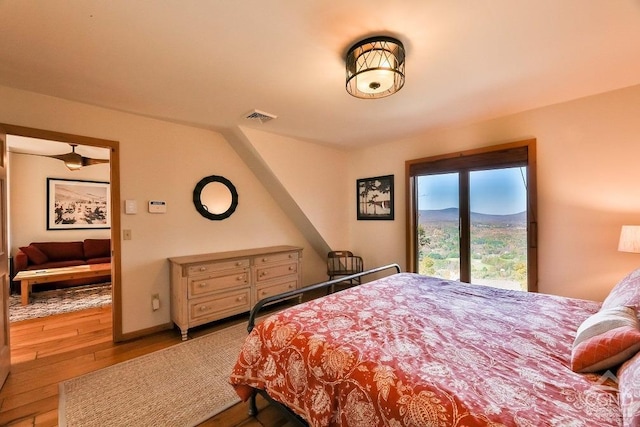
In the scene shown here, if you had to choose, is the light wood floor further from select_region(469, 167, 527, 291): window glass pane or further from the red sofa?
select_region(469, 167, 527, 291): window glass pane

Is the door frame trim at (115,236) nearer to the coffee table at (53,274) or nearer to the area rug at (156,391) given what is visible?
the area rug at (156,391)

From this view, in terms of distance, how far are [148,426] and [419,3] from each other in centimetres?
285

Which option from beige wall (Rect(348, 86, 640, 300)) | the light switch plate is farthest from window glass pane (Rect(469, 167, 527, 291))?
the light switch plate

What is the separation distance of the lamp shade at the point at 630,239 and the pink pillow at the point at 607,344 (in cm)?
129

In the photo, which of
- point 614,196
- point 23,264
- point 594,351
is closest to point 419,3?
point 594,351

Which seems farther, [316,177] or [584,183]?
[316,177]

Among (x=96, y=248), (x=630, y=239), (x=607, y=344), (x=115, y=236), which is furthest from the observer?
(x=96, y=248)

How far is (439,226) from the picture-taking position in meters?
3.60

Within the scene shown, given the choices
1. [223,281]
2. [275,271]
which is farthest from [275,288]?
[223,281]

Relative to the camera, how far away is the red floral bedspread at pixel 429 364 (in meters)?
0.91

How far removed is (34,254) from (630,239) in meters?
7.51

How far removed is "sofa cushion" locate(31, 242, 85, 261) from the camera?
4.66m

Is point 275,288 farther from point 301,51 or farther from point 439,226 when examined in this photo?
point 301,51

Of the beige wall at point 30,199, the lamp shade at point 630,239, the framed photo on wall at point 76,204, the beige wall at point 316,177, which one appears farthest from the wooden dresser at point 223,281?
the beige wall at point 30,199
